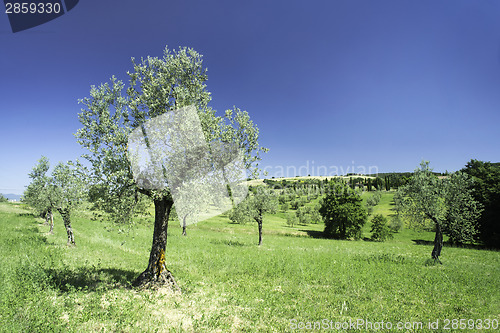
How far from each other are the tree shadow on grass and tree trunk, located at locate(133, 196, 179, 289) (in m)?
1.30

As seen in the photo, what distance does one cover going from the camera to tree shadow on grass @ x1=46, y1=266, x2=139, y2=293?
39.0 feet

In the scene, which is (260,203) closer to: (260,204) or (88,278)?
(260,204)

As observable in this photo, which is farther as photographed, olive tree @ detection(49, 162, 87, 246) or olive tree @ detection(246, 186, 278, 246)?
olive tree @ detection(246, 186, 278, 246)

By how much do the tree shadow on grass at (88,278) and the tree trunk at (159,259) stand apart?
1.30 metres

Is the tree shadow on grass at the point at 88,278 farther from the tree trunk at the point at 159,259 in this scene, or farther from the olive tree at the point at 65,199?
the olive tree at the point at 65,199

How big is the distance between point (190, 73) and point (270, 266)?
56.5 feet

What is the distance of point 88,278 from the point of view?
13500 mm

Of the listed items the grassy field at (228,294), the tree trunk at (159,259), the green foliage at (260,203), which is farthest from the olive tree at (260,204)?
the tree trunk at (159,259)

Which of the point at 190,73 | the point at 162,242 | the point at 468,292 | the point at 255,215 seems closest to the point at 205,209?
the point at 162,242

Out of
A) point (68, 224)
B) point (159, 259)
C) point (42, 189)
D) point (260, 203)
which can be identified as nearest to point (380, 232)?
point (260, 203)

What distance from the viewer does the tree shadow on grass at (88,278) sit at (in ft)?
39.0

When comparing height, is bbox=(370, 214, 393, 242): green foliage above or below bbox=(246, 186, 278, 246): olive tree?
below

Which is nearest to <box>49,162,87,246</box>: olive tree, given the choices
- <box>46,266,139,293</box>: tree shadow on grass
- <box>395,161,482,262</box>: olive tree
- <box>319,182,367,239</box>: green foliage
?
<box>46,266,139,293</box>: tree shadow on grass

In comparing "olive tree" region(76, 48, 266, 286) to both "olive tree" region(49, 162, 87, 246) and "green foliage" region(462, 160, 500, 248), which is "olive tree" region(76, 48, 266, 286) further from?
"green foliage" region(462, 160, 500, 248)
